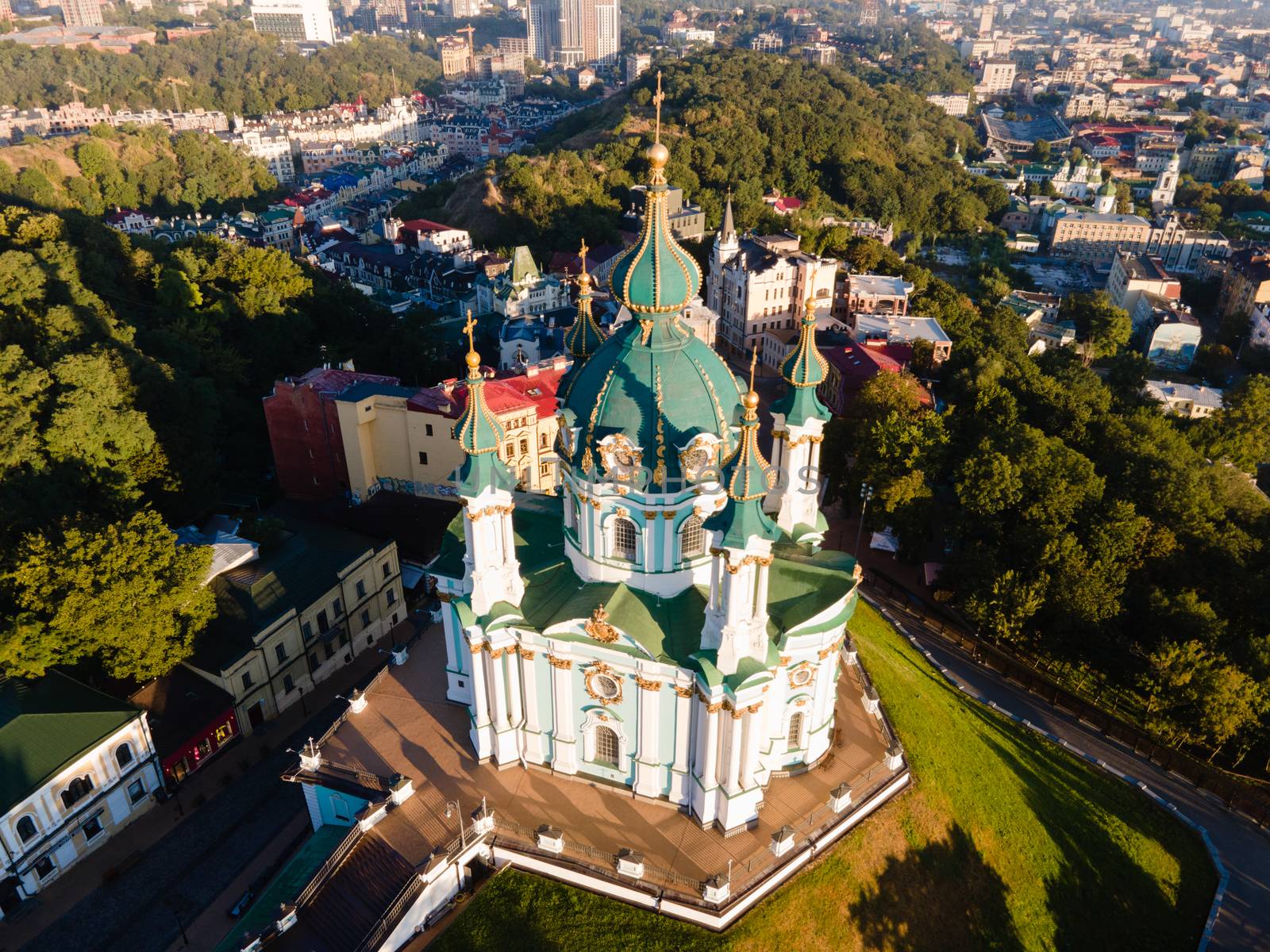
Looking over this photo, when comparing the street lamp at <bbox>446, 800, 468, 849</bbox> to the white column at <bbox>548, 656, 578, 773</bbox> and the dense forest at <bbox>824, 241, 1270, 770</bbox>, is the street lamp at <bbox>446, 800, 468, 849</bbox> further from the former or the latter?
the dense forest at <bbox>824, 241, 1270, 770</bbox>

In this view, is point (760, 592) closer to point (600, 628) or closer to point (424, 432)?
point (600, 628)

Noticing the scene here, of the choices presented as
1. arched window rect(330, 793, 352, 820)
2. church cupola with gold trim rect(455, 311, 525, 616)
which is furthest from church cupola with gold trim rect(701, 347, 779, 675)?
arched window rect(330, 793, 352, 820)

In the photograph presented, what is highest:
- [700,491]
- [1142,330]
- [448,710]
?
[700,491]

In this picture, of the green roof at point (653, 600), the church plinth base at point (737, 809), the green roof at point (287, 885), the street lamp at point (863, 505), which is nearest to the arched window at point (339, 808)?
the green roof at point (287, 885)

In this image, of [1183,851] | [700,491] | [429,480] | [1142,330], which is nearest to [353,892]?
[700,491]

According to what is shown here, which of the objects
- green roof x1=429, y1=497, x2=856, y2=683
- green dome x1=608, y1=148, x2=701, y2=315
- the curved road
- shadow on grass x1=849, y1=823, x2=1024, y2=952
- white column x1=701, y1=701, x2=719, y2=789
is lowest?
the curved road

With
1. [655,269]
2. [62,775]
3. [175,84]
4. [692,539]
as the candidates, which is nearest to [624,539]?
[692,539]

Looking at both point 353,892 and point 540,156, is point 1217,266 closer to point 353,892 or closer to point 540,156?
point 540,156
